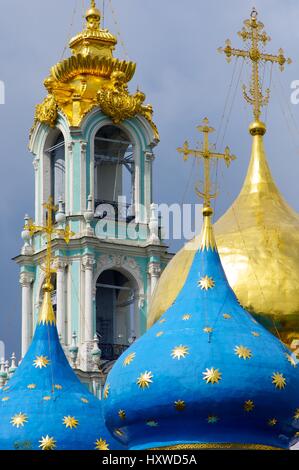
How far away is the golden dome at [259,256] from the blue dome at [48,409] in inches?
85.0

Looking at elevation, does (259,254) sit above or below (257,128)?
below

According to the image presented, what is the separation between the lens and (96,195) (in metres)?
56.1

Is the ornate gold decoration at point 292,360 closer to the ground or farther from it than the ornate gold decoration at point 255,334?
closer to the ground

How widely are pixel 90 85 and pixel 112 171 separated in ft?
8.01

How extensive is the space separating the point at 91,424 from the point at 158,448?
5.86 meters

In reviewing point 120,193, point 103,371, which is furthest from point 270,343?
point 120,193

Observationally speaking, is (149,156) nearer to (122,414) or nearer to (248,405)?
(122,414)

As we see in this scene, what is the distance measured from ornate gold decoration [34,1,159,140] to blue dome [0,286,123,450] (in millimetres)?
12726

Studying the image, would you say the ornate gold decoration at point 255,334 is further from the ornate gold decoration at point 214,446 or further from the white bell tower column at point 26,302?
the white bell tower column at point 26,302

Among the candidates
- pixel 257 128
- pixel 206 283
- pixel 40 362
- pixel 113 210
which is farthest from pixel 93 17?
pixel 206 283

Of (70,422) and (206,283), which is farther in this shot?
(70,422)

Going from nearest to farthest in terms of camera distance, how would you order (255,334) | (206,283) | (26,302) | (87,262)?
(255,334)
(206,283)
(87,262)
(26,302)

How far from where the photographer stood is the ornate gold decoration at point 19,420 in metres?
41.9

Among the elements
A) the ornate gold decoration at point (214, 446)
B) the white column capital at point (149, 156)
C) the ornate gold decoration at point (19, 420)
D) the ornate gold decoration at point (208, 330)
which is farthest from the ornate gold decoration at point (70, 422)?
the white column capital at point (149, 156)
